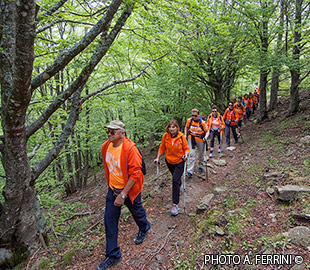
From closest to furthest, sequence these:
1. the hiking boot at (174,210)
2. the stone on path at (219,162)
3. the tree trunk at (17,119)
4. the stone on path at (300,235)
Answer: the tree trunk at (17,119) → the stone on path at (300,235) → the hiking boot at (174,210) → the stone on path at (219,162)

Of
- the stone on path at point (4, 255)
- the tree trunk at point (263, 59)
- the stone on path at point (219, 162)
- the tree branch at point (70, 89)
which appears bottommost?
the stone on path at point (4, 255)

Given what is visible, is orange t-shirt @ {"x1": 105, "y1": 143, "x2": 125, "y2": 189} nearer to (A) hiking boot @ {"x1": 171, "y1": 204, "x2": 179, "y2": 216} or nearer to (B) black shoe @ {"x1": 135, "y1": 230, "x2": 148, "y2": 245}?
(B) black shoe @ {"x1": 135, "y1": 230, "x2": 148, "y2": 245}

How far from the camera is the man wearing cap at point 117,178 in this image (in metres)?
3.00

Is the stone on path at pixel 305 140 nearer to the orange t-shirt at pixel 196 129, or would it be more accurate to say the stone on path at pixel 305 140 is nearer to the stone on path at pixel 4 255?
the orange t-shirt at pixel 196 129

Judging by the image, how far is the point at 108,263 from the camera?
3.10 metres

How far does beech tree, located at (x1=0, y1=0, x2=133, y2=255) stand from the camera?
A: 2.40 metres

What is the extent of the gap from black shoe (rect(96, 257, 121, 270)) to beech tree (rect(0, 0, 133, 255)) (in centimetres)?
186

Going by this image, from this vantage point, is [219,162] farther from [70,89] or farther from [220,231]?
[70,89]

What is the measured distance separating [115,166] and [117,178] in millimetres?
220

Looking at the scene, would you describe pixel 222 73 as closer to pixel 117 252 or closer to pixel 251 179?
pixel 251 179

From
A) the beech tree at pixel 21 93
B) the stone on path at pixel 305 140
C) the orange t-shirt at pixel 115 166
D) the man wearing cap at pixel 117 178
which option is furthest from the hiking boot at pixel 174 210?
the stone on path at pixel 305 140

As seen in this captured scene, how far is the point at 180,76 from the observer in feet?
33.9

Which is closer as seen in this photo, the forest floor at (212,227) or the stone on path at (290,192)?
the forest floor at (212,227)

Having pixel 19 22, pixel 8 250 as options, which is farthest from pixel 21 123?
pixel 8 250
